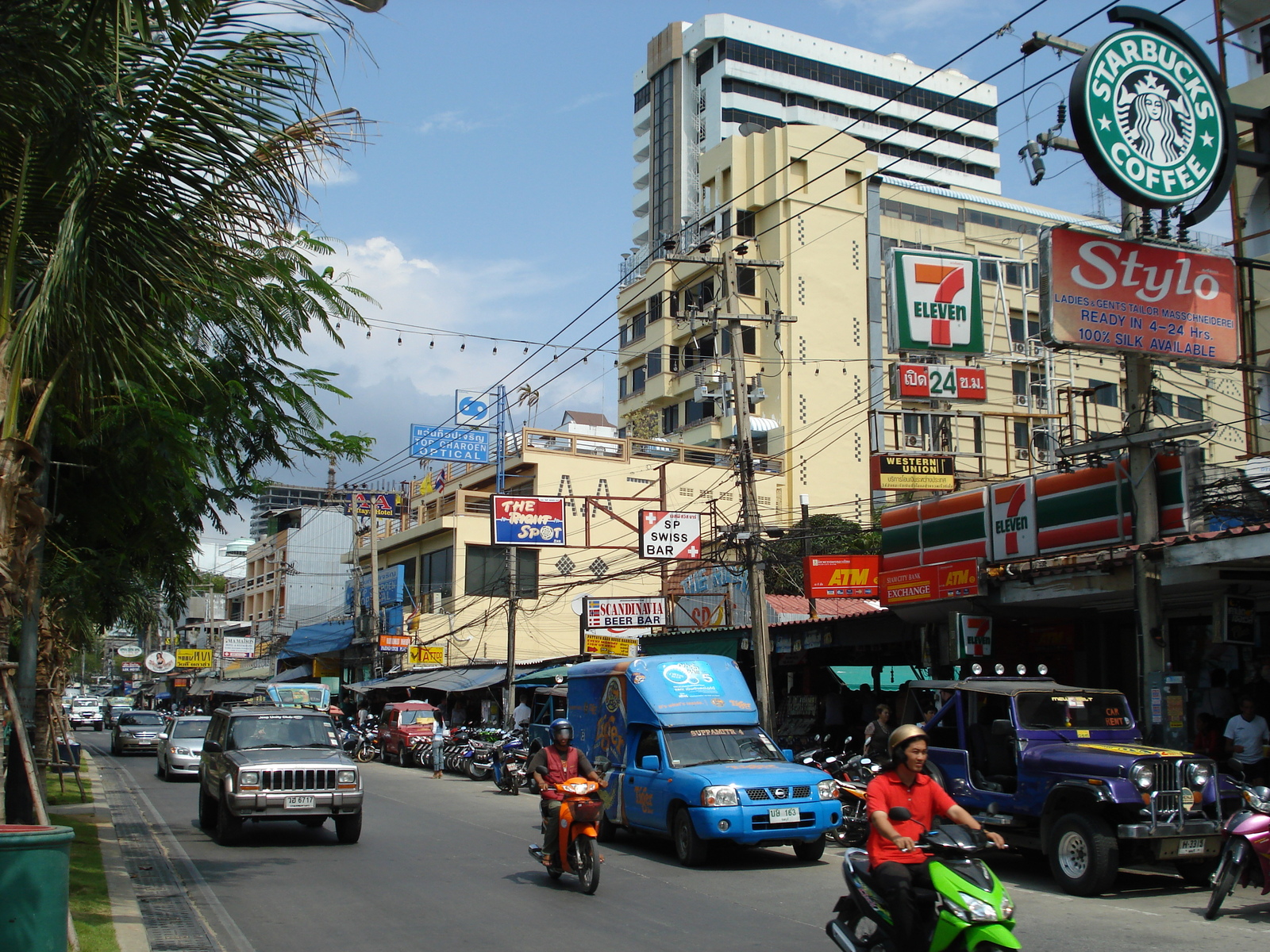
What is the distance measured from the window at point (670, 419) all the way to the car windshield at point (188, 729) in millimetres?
37124

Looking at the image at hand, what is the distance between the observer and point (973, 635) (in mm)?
17516

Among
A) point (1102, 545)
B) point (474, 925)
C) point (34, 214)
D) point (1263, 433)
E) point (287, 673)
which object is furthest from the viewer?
point (287, 673)

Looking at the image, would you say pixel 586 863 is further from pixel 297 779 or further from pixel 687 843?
pixel 297 779

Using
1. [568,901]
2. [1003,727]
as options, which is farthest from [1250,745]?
[568,901]

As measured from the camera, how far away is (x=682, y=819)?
12969 mm

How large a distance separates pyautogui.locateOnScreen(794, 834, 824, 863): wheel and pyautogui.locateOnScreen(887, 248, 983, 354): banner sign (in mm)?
12517

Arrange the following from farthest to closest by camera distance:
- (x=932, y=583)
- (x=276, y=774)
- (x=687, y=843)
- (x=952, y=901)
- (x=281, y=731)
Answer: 1. (x=932, y=583)
2. (x=281, y=731)
3. (x=276, y=774)
4. (x=687, y=843)
5. (x=952, y=901)

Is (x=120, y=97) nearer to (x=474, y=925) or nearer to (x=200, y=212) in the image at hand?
(x=200, y=212)

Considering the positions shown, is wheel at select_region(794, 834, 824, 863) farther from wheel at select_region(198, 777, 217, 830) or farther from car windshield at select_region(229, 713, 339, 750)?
wheel at select_region(198, 777, 217, 830)

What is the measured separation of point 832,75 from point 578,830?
81.7 metres

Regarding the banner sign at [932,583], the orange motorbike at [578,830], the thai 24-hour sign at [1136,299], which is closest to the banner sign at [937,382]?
the banner sign at [932,583]

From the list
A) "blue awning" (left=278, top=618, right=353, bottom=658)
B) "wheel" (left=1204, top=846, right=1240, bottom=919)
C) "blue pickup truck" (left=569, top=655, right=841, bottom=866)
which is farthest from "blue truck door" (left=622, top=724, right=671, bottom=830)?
"blue awning" (left=278, top=618, right=353, bottom=658)

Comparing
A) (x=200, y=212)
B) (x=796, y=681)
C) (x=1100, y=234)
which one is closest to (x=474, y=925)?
(x=200, y=212)

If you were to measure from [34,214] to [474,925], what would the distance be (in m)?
6.65
